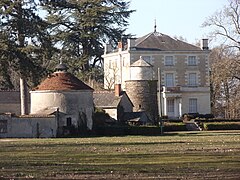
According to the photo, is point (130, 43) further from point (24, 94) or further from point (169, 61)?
point (24, 94)

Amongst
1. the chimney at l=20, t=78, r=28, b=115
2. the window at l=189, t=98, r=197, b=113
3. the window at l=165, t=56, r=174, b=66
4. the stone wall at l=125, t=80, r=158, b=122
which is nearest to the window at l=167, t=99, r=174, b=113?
the window at l=189, t=98, r=197, b=113

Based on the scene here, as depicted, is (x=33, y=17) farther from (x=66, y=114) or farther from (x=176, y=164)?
(x=176, y=164)

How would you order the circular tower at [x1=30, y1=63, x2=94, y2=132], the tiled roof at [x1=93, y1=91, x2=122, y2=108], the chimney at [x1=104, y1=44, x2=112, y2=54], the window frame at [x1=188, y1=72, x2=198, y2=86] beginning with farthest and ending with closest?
1. the window frame at [x1=188, y1=72, x2=198, y2=86]
2. the chimney at [x1=104, y1=44, x2=112, y2=54]
3. the tiled roof at [x1=93, y1=91, x2=122, y2=108]
4. the circular tower at [x1=30, y1=63, x2=94, y2=132]

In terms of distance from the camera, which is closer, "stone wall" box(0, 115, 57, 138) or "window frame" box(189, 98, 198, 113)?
"stone wall" box(0, 115, 57, 138)

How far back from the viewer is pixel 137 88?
7331cm

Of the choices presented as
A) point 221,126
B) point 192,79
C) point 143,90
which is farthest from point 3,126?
point 192,79

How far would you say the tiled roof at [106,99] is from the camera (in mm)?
72688

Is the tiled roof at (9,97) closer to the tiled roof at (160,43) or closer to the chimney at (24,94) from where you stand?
the tiled roof at (160,43)

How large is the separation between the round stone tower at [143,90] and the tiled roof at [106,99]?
176 centimetres

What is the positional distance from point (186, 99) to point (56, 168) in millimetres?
63119

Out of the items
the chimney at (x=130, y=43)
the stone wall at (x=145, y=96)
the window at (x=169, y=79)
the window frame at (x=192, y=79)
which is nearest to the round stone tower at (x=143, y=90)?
the stone wall at (x=145, y=96)

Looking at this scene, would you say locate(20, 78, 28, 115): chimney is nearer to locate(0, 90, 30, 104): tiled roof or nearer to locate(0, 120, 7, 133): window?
locate(0, 120, 7, 133): window

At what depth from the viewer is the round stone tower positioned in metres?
72.4

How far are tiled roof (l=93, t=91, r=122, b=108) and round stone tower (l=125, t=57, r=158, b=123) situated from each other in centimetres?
176
